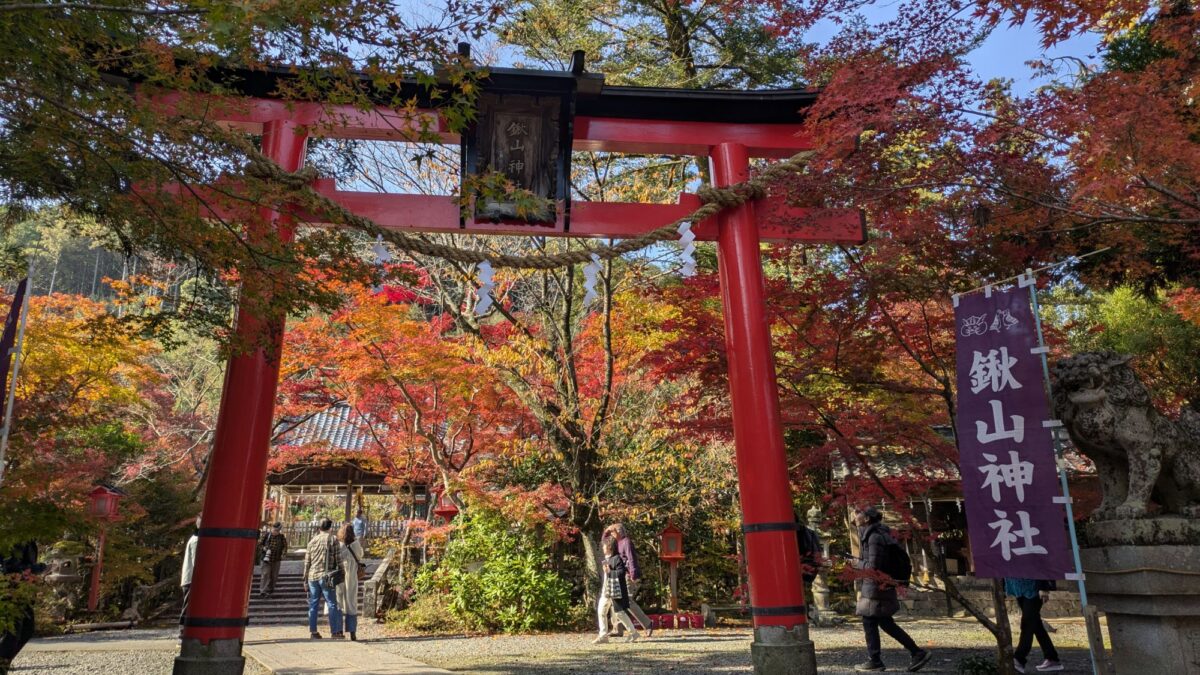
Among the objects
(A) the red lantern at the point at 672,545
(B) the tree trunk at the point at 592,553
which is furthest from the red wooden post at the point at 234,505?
(A) the red lantern at the point at 672,545

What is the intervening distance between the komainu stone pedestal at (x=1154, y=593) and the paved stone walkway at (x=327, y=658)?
506 cm

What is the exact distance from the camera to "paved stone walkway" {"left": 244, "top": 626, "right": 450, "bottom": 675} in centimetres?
668

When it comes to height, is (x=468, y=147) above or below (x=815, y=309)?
above

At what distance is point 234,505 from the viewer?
19.4 feet

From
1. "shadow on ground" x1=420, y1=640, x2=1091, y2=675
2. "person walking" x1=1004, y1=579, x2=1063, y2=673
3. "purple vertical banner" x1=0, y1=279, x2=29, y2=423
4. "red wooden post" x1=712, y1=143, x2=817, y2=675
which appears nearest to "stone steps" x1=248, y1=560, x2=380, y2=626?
"shadow on ground" x1=420, y1=640, x2=1091, y2=675

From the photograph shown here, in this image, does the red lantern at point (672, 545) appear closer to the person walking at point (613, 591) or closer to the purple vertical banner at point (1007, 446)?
the person walking at point (613, 591)

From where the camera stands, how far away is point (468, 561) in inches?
462

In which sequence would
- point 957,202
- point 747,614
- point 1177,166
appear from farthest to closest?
point 747,614, point 957,202, point 1177,166

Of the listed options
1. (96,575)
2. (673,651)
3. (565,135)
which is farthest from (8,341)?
(96,575)

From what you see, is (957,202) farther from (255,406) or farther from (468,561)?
(468,561)

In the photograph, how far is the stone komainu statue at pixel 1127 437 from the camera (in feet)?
15.3

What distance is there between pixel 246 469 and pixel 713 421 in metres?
4.57

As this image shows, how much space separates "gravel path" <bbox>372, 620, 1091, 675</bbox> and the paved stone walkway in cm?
55

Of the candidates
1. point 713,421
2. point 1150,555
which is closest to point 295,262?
point 713,421
